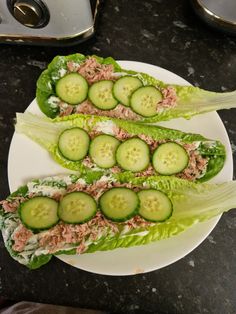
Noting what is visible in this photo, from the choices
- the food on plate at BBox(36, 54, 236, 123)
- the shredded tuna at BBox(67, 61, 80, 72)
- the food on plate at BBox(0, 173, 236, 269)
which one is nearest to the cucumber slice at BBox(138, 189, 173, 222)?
the food on plate at BBox(0, 173, 236, 269)

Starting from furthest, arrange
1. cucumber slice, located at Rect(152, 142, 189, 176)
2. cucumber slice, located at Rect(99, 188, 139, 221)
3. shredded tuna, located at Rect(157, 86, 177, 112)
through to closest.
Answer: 1. shredded tuna, located at Rect(157, 86, 177, 112)
2. cucumber slice, located at Rect(152, 142, 189, 176)
3. cucumber slice, located at Rect(99, 188, 139, 221)

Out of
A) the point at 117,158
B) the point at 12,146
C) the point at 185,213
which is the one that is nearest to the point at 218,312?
the point at 185,213

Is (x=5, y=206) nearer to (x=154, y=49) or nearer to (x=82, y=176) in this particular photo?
(x=82, y=176)

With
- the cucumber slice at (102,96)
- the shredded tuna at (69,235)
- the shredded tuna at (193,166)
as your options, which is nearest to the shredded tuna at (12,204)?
the shredded tuna at (69,235)

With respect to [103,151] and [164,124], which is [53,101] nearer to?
[103,151]

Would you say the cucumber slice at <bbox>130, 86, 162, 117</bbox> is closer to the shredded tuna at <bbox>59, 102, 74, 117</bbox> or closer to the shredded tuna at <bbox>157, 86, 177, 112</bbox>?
the shredded tuna at <bbox>157, 86, 177, 112</bbox>

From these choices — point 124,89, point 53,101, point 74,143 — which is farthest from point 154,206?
point 53,101

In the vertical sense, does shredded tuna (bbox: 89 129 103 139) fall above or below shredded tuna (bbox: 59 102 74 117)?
below
